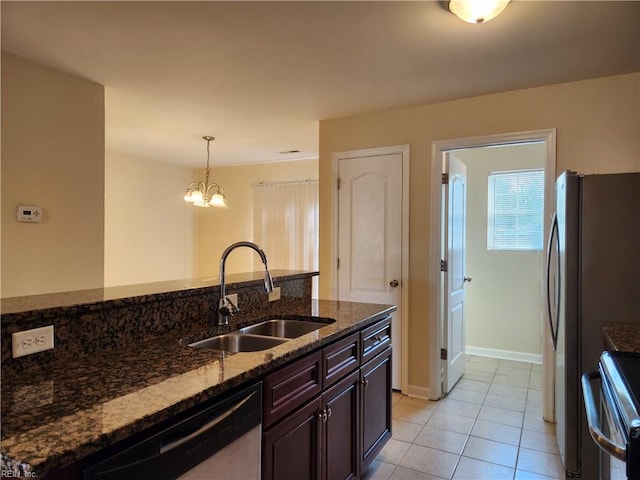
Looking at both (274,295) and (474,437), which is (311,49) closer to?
(274,295)

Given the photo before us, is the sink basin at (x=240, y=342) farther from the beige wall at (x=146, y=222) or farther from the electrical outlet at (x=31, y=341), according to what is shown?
the beige wall at (x=146, y=222)

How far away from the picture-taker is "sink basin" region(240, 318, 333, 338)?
2.17 meters

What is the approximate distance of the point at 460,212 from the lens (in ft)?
12.3

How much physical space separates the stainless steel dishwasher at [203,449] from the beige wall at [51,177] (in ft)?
6.98

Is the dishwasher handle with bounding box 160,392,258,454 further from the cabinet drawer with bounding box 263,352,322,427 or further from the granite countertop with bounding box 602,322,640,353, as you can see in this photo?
the granite countertop with bounding box 602,322,640,353

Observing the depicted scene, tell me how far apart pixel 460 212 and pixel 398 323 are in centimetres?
120

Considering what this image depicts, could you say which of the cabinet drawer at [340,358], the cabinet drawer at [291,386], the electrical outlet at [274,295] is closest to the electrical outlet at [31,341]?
the cabinet drawer at [291,386]

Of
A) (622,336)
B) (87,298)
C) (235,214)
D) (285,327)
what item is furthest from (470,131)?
(235,214)

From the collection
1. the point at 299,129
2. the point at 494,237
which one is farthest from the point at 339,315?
the point at 494,237

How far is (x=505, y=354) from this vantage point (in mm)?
4484

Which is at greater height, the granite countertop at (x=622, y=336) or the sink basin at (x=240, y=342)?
the granite countertop at (x=622, y=336)

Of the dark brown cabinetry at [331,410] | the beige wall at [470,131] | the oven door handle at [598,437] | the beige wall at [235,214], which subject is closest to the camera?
the oven door handle at [598,437]

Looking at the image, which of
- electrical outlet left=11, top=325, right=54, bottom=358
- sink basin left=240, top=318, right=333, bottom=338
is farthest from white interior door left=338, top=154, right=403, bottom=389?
electrical outlet left=11, top=325, right=54, bottom=358

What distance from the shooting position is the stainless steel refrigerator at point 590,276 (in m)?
2.03
